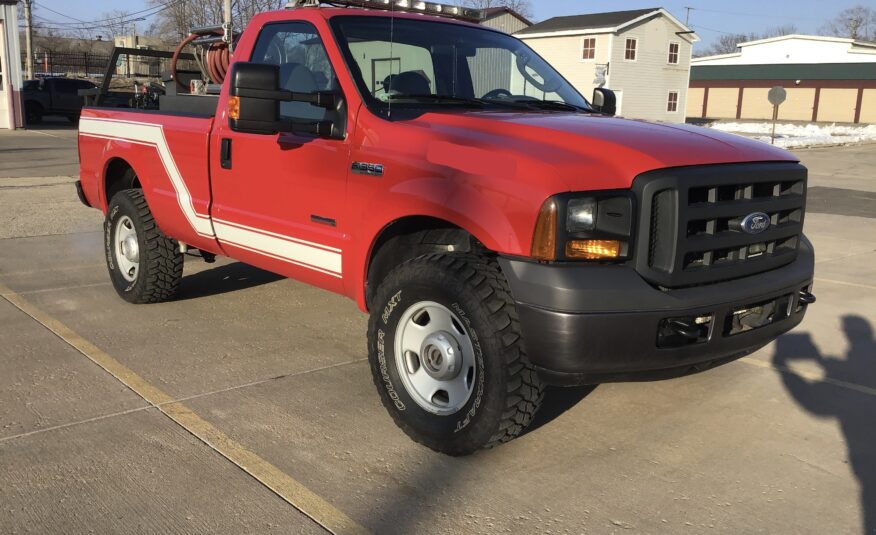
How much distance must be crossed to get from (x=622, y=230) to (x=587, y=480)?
1.11 meters

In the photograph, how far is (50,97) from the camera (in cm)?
2970

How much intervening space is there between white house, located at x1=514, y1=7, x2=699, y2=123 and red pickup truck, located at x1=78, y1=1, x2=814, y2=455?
36598 mm

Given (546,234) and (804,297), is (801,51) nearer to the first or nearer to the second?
(804,297)

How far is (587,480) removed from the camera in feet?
11.2

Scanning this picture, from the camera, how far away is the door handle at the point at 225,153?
4816 mm

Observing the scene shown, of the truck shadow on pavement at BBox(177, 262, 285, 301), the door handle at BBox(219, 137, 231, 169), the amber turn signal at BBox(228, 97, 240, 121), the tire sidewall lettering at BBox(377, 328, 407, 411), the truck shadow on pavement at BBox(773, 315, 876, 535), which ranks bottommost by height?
the truck shadow on pavement at BBox(177, 262, 285, 301)

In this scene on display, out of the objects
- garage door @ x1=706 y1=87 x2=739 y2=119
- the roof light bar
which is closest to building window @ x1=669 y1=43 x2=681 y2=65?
garage door @ x1=706 y1=87 x2=739 y2=119

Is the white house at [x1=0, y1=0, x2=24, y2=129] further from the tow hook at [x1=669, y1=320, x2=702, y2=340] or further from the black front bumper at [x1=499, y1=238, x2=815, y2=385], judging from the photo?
the tow hook at [x1=669, y1=320, x2=702, y2=340]

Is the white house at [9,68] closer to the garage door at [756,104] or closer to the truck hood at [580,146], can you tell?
the truck hood at [580,146]

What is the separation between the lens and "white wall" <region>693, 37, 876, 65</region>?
213 ft

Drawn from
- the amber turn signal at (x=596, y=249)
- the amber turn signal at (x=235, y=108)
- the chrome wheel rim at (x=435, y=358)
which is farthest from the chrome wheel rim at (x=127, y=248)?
the amber turn signal at (x=596, y=249)

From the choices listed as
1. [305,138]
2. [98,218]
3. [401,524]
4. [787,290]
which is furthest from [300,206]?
[98,218]

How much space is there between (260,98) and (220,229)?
4.90 ft

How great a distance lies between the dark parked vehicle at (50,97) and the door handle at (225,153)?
27674 millimetres
